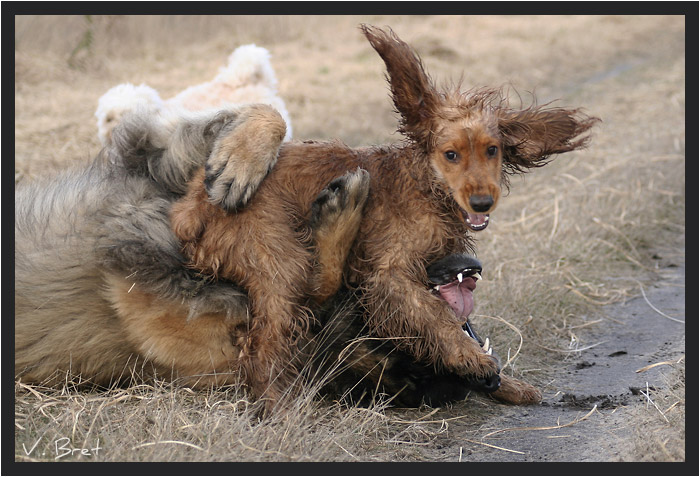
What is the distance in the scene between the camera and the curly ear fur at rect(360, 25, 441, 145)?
141 inches

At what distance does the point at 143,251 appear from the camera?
3609 mm

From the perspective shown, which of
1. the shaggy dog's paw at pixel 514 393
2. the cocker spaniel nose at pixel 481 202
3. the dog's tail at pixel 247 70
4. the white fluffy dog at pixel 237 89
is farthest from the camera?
the dog's tail at pixel 247 70

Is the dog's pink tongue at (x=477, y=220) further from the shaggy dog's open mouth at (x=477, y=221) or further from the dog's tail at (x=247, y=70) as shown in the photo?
the dog's tail at (x=247, y=70)

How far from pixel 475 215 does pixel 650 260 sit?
364cm

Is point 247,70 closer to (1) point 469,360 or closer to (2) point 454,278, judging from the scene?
(2) point 454,278

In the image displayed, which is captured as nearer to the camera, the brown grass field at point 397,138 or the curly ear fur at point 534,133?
the brown grass field at point 397,138

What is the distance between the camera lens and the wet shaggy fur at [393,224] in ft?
11.6

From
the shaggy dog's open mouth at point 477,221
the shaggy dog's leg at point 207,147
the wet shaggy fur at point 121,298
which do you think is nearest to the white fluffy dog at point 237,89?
the shaggy dog's leg at point 207,147

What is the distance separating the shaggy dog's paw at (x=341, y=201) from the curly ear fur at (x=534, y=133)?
0.67 metres

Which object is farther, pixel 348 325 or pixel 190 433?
pixel 348 325

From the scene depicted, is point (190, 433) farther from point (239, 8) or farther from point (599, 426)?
point (239, 8)

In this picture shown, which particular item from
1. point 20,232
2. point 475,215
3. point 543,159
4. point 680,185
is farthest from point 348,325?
point 680,185

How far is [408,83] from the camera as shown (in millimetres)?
3623

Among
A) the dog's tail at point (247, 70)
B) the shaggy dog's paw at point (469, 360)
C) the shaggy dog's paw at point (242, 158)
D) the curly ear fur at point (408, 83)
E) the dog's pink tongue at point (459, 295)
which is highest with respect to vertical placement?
the dog's tail at point (247, 70)
